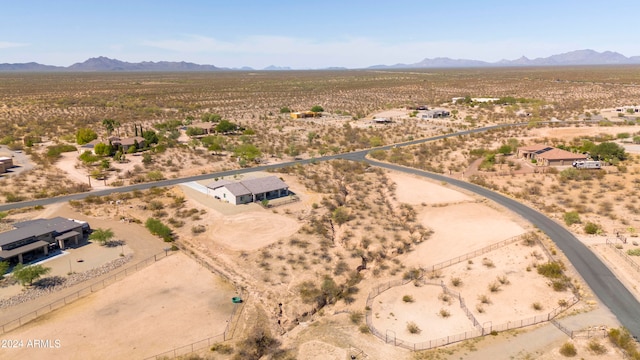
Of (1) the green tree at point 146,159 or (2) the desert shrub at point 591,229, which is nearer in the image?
(2) the desert shrub at point 591,229

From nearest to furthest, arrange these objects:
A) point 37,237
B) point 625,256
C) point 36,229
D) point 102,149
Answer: point 625,256 < point 37,237 < point 36,229 < point 102,149

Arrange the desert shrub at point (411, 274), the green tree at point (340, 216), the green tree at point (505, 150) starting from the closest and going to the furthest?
the desert shrub at point (411, 274), the green tree at point (340, 216), the green tree at point (505, 150)

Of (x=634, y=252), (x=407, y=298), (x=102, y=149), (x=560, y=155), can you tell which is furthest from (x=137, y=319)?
(x=560, y=155)

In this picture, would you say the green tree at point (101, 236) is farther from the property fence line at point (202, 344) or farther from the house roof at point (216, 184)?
the property fence line at point (202, 344)

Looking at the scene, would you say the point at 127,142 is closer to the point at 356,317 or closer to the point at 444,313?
the point at 356,317

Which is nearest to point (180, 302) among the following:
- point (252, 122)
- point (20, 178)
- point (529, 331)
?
point (529, 331)

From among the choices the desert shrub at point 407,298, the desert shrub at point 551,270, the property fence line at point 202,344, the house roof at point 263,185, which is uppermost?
the house roof at point 263,185

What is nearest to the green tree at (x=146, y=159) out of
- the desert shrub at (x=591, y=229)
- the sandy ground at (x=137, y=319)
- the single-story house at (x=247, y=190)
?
the single-story house at (x=247, y=190)

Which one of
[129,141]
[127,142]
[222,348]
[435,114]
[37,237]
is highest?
[435,114]

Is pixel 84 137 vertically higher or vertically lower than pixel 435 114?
lower
